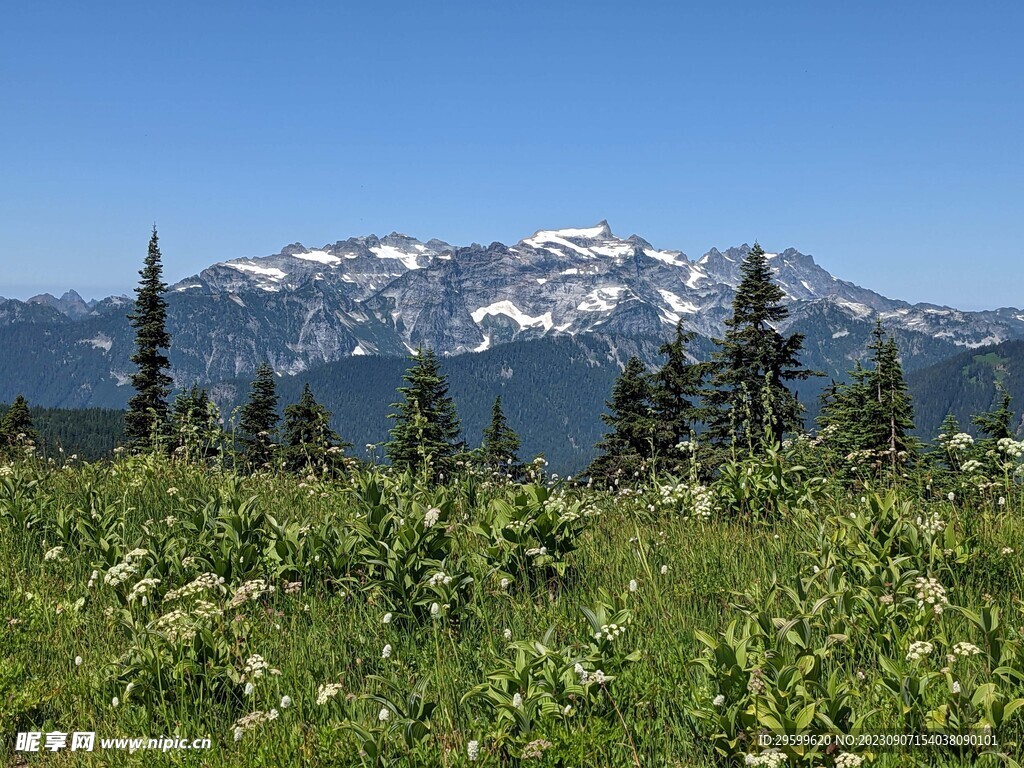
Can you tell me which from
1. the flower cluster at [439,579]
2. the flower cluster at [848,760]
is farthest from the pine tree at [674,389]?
the flower cluster at [848,760]

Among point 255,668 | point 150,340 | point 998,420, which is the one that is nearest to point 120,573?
point 255,668

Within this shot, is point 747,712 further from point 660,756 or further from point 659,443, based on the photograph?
point 659,443

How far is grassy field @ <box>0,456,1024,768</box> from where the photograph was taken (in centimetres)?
371

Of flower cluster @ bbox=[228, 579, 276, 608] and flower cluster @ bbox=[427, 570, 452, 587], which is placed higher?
flower cluster @ bbox=[427, 570, 452, 587]

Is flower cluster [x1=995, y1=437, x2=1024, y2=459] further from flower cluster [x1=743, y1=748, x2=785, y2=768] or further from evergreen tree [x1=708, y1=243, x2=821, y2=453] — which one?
evergreen tree [x1=708, y1=243, x2=821, y2=453]

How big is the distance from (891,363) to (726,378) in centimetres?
1214

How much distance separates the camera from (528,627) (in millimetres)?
5277

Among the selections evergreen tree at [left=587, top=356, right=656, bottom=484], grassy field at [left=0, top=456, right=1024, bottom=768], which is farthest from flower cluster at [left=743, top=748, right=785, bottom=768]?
evergreen tree at [left=587, top=356, right=656, bottom=484]

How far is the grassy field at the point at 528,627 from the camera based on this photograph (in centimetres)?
371

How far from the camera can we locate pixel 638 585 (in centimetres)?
584

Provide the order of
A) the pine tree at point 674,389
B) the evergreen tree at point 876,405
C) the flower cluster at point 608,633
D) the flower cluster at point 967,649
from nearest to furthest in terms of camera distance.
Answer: the flower cluster at point 967,649, the flower cluster at point 608,633, the evergreen tree at point 876,405, the pine tree at point 674,389

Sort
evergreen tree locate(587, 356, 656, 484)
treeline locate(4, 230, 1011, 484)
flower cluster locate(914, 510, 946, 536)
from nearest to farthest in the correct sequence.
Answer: flower cluster locate(914, 510, 946, 536), treeline locate(4, 230, 1011, 484), evergreen tree locate(587, 356, 656, 484)

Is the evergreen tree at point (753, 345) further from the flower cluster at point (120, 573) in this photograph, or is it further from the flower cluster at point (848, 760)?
the flower cluster at point (848, 760)

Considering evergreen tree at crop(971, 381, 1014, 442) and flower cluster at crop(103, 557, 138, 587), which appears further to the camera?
evergreen tree at crop(971, 381, 1014, 442)
